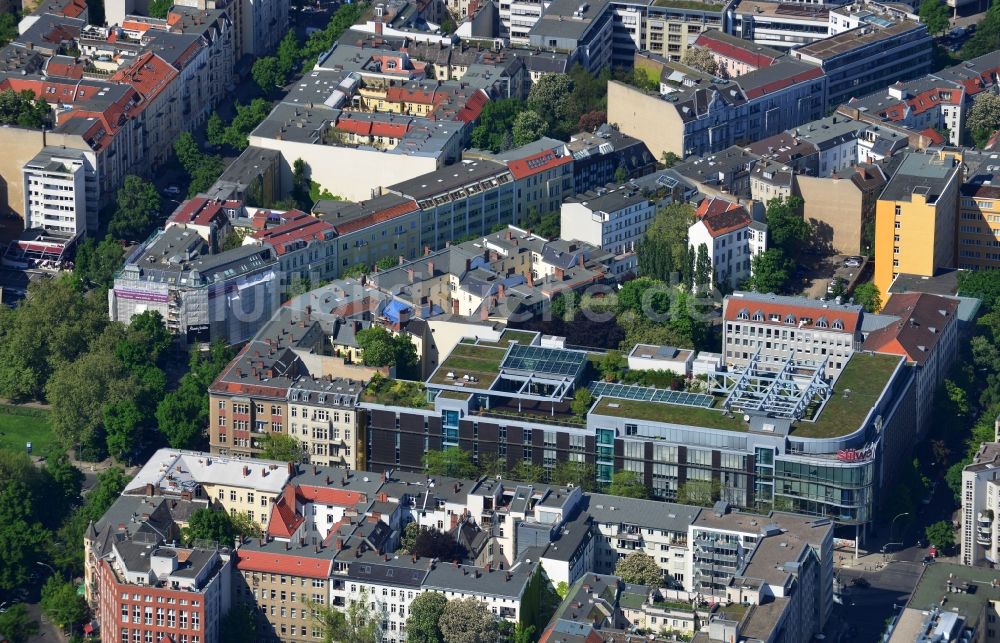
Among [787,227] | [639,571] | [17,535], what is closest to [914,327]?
[787,227]

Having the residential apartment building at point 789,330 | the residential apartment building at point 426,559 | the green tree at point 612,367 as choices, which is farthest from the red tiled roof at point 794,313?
the residential apartment building at point 426,559

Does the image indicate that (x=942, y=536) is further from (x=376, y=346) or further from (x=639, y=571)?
(x=376, y=346)

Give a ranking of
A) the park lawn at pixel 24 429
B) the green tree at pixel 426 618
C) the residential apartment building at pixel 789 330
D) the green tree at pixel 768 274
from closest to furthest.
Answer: the green tree at pixel 426 618, the residential apartment building at pixel 789 330, the park lawn at pixel 24 429, the green tree at pixel 768 274

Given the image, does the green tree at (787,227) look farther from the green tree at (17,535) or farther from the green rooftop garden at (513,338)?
the green tree at (17,535)

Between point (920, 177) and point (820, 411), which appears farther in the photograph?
point (920, 177)

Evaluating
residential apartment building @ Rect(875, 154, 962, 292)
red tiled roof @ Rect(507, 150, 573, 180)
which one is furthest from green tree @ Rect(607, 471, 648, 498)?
red tiled roof @ Rect(507, 150, 573, 180)

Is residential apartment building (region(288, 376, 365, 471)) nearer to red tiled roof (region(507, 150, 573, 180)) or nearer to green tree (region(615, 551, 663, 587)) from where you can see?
green tree (region(615, 551, 663, 587))
